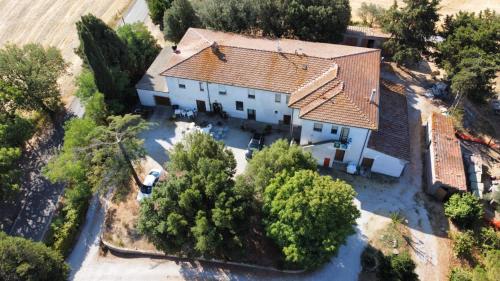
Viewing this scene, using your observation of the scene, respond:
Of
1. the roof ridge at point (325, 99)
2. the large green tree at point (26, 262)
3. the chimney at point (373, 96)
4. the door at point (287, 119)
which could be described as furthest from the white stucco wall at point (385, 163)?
the large green tree at point (26, 262)

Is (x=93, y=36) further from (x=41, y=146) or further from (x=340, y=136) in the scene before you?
(x=340, y=136)

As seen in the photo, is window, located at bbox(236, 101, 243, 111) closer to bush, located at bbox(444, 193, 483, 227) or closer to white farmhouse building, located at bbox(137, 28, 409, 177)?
white farmhouse building, located at bbox(137, 28, 409, 177)

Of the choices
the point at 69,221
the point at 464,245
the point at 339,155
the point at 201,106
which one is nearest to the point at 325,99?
the point at 339,155

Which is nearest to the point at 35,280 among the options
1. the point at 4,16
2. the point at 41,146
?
the point at 41,146

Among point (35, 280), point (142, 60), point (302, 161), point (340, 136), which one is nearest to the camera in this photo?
point (35, 280)

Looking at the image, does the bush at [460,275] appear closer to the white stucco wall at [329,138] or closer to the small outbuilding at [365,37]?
the white stucco wall at [329,138]

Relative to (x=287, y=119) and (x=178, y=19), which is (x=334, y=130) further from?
(x=178, y=19)

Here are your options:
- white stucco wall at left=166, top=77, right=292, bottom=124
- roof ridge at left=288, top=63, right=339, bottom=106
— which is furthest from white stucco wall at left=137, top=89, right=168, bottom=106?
roof ridge at left=288, top=63, right=339, bottom=106
